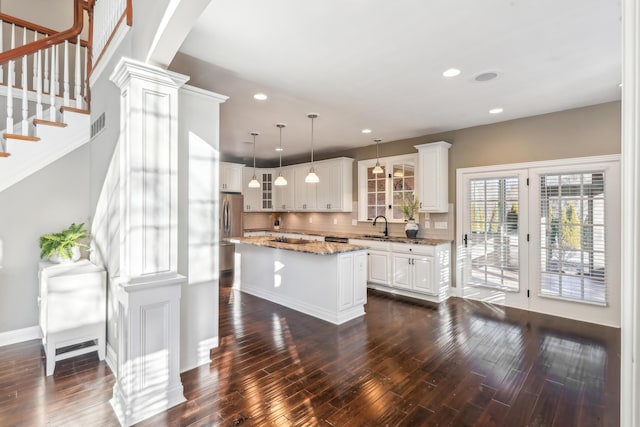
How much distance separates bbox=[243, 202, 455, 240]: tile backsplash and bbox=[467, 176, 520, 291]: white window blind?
15.9 inches

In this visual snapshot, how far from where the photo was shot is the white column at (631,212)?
1.50ft

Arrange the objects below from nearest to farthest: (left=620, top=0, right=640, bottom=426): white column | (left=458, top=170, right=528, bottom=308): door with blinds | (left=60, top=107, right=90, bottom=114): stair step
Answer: (left=620, top=0, right=640, bottom=426): white column → (left=60, top=107, right=90, bottom=114): stair step → (left=458, top=170, right=528, bottom=308): door with blinds

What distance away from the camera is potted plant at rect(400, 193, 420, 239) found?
531 cm

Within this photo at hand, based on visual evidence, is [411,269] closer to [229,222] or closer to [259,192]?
[229,222]

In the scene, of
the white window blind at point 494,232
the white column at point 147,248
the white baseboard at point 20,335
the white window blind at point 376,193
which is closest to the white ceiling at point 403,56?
the white column at point 147,248

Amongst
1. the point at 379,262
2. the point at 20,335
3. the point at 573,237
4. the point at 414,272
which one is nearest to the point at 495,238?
the point at 573,237

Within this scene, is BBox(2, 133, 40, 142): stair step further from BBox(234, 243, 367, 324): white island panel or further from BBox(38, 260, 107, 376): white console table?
BBox(234, 243, 367, 324): white island panel

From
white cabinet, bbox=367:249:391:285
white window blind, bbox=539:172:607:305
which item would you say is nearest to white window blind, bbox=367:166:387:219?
white cabinet, bbox=367:249:391:285

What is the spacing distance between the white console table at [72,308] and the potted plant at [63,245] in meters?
0.23

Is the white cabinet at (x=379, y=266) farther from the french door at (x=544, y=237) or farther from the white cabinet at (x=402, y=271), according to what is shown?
the french door at (x=544, y=237)

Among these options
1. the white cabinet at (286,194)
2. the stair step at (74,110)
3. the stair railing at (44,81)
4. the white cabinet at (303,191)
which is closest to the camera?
the stair railing at (44,81)

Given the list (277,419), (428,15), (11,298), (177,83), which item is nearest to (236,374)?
(277,419)

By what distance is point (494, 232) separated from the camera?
4.64 metres

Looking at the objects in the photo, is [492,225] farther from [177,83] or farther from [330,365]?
[177,83]
